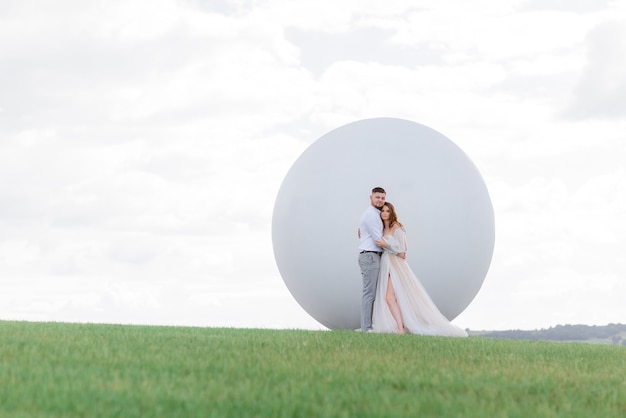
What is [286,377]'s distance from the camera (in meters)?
7.78

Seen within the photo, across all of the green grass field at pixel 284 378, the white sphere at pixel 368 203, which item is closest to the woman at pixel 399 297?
the white sphere at pixel 368 203

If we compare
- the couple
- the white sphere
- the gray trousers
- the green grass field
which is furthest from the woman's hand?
the green grass field

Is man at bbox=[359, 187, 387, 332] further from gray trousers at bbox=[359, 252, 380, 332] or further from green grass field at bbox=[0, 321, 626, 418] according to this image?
green grass field at bbox=[0, 321, 626, 418]

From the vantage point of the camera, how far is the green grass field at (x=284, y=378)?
20.9 feet

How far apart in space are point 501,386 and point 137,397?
371 cm

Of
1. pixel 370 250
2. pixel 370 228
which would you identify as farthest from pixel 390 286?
pixel 370 228

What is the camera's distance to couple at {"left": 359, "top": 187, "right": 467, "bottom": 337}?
50.4 feet

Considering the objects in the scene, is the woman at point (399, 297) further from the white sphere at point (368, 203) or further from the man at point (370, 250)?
the white sphere at point (368, 203)

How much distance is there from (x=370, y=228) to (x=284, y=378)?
7.71 metres

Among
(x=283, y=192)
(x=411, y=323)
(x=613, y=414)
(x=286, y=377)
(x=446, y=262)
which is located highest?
(x=283, y=192)

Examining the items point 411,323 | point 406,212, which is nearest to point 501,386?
point 411,323

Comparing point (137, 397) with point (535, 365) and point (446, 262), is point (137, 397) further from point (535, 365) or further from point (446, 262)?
point (446, 262)

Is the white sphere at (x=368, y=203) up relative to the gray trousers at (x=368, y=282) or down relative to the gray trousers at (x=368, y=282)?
up

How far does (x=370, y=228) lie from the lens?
15211 mm
